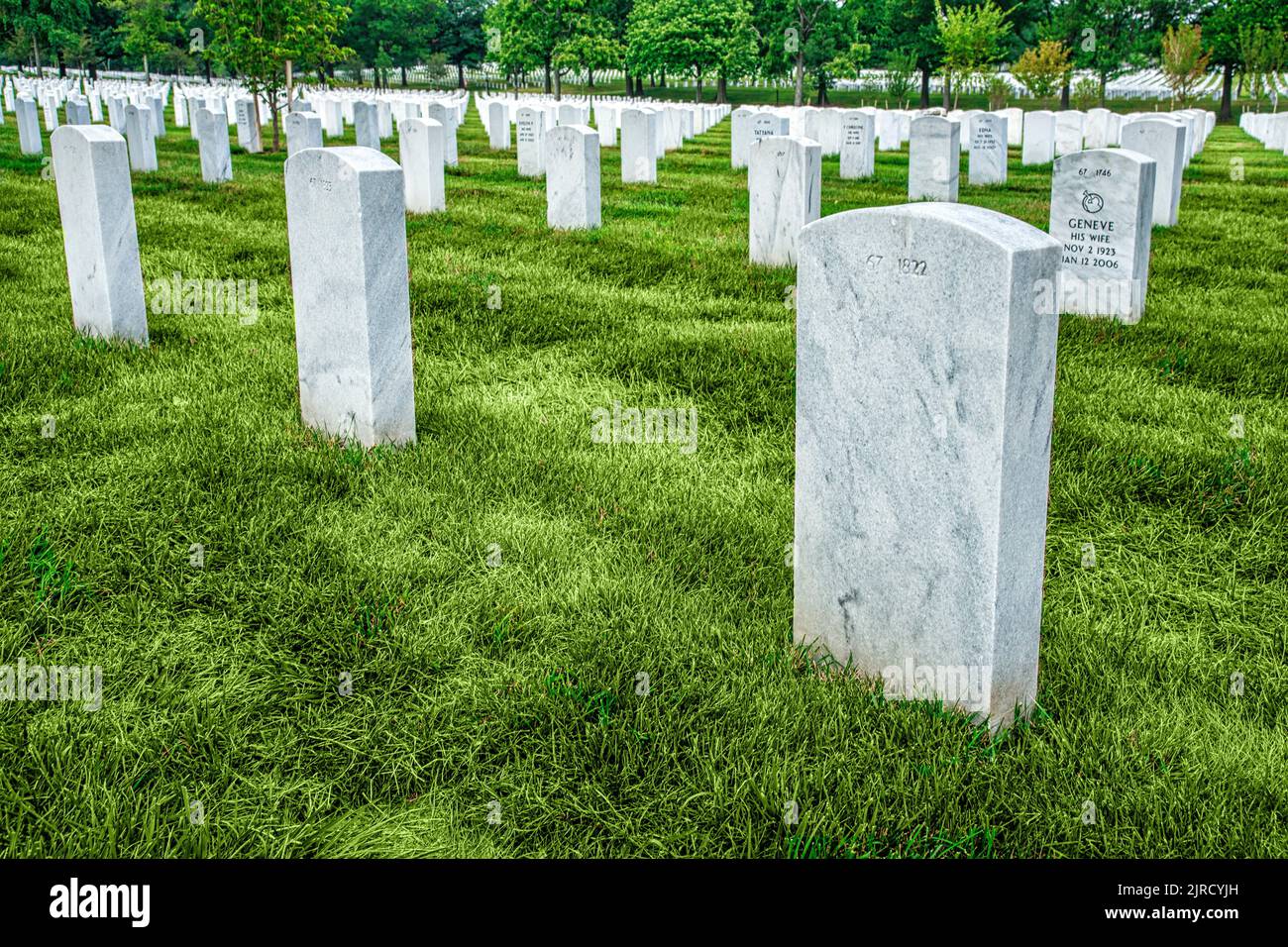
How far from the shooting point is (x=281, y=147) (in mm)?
20969

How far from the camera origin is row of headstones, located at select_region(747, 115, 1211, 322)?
781cm

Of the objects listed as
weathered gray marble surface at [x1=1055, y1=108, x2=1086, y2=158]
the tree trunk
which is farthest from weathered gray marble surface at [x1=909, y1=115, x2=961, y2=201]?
the tree trunk

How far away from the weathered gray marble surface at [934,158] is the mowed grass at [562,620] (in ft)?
24.0

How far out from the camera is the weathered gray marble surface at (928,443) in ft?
8.86

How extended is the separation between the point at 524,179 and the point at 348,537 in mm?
12796

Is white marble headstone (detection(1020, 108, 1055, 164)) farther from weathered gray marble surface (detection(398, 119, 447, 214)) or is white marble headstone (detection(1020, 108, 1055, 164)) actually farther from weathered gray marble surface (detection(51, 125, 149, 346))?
weathered gray marble surface (detection(51, 125, 149, 346))

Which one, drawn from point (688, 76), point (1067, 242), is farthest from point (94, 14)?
point (1067, 242)

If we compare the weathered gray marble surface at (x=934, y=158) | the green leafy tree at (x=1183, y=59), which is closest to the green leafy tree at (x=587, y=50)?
the green leafy tree at (x=1183, y=59)

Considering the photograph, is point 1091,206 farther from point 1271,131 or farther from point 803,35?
point 803,35

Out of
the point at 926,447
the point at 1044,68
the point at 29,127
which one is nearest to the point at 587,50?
the point at 1044,68

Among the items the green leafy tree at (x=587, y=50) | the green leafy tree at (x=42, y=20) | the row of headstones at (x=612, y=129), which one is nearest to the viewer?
the row of headstones at (x=612, y=129)

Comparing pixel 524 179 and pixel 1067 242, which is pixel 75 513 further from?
pixel 524 179

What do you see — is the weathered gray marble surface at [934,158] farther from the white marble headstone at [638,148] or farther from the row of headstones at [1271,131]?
the row of headstones at [1271,131]

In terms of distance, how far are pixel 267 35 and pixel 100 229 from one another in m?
15.4
